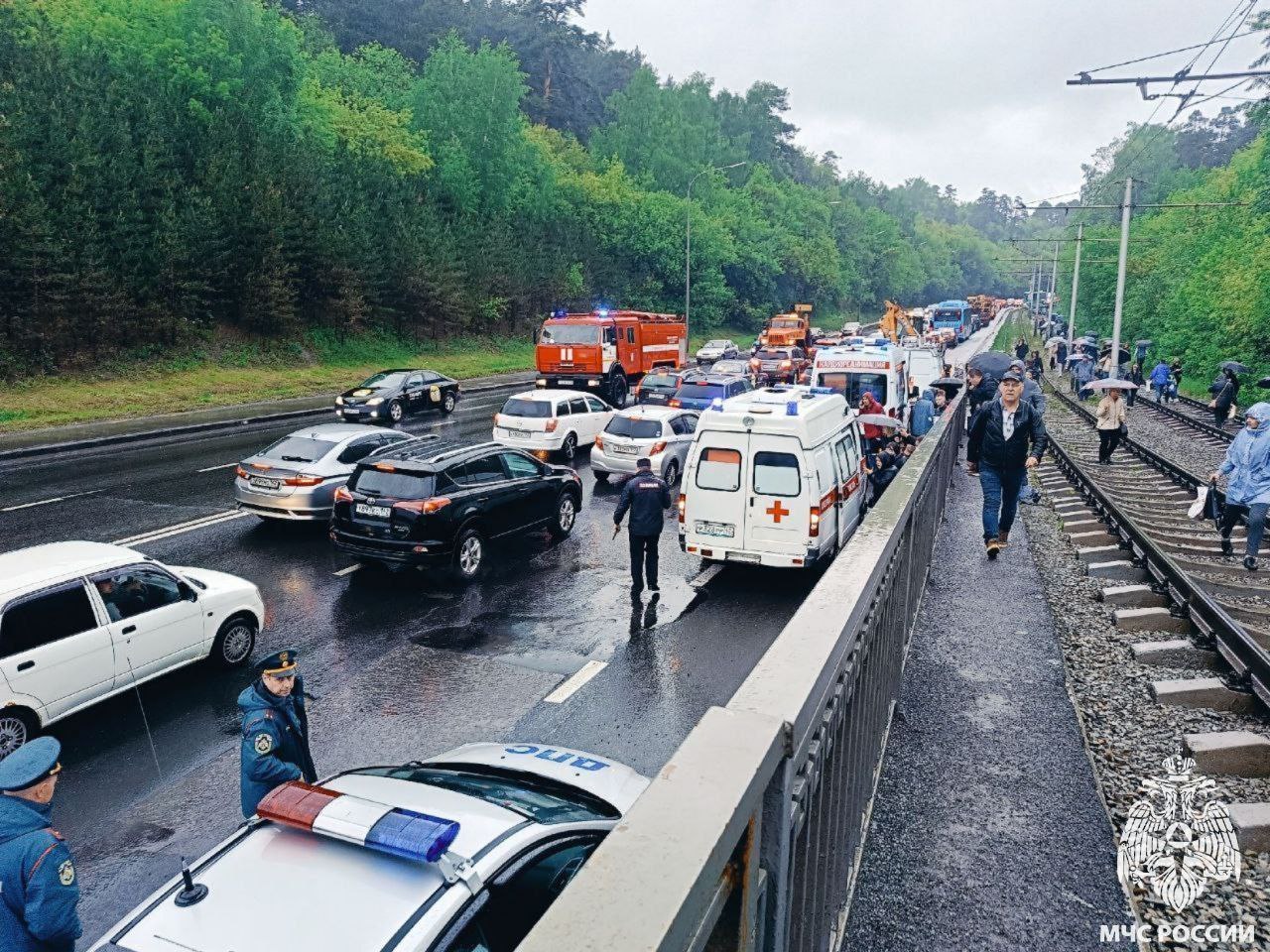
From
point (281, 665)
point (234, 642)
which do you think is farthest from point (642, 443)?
point (281, 665)

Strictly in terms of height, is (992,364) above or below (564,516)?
above

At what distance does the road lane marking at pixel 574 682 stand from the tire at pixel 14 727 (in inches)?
159

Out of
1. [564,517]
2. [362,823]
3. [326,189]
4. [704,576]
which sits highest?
[326,189]

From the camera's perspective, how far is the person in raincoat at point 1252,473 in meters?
9.67

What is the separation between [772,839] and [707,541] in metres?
9.66

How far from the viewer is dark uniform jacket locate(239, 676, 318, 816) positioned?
196 inches

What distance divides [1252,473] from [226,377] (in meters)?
31.4

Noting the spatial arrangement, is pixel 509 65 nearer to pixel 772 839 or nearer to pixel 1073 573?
pixel 1073 573

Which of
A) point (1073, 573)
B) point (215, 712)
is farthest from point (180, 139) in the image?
point (1073, 573)

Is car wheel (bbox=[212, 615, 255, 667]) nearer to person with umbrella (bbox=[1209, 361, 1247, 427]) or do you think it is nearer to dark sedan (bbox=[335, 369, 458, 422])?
dark sedan (bbox=[335, 369, 458, 422])

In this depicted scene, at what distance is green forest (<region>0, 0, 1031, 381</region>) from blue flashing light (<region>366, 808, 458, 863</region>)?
27.3 m

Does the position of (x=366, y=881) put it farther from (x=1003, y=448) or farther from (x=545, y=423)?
(x=545, y=423)

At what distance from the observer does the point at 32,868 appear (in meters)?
3.65

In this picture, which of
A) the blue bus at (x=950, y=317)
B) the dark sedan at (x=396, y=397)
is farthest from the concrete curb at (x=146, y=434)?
the blue bus at (x=950, y=317)
